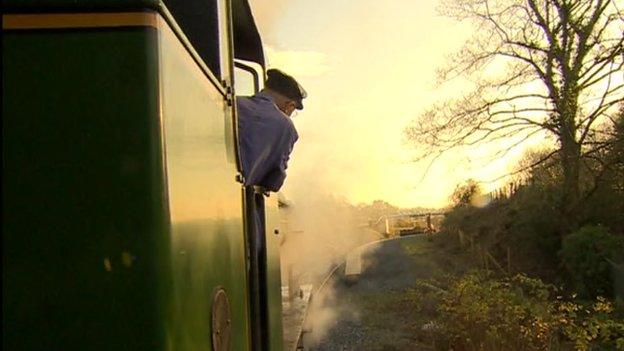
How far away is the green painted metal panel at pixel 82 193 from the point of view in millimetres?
1276

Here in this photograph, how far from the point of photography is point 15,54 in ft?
4.37

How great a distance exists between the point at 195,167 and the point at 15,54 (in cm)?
46

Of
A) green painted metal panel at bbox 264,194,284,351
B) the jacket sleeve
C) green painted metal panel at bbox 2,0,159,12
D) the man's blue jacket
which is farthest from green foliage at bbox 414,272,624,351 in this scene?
green painted metal panel at bbox 2,0,159,12

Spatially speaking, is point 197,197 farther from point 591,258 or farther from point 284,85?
point 591,258

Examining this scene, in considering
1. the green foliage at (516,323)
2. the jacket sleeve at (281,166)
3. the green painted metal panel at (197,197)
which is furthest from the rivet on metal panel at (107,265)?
the green foliage at (516,323)

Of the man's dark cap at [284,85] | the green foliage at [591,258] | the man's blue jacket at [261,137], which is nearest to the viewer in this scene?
the man's blue jacket at [261,137]

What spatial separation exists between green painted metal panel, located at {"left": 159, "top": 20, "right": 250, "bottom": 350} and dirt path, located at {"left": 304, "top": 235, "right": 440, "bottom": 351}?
491 centimetres

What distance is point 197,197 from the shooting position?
5.24ft

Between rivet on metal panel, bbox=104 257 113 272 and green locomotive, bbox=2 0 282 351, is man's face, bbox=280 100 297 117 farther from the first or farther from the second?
rivet on metal panel, bbox=104 257 113 272

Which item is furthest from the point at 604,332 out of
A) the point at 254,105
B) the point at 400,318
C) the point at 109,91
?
the point at 109,91

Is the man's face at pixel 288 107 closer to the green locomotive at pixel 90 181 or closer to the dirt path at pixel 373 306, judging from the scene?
the green locomotive at pixel 90 181

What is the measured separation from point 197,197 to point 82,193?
342mm

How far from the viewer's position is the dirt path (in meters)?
11.4

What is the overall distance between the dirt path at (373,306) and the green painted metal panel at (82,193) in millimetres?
5579
